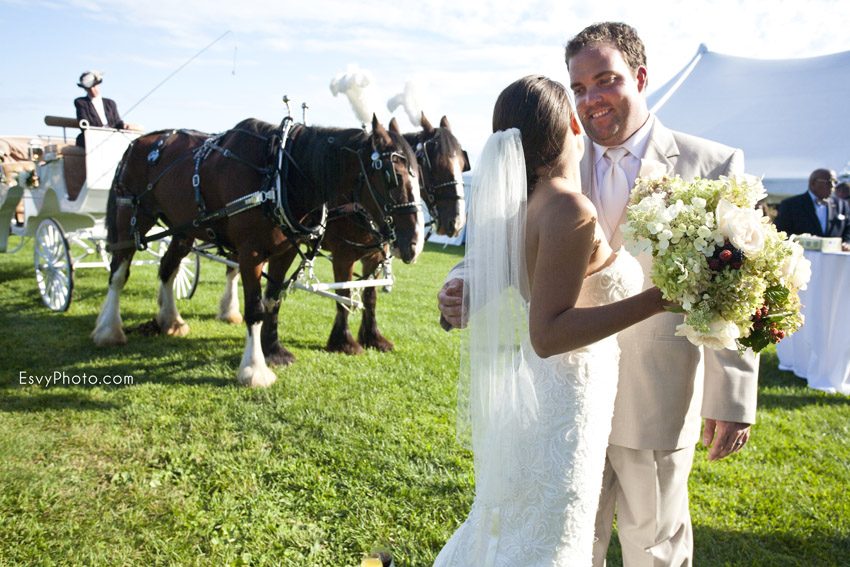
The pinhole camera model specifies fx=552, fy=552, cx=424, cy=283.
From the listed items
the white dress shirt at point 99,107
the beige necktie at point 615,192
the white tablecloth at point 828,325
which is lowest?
the white tablecloth at point 828,325

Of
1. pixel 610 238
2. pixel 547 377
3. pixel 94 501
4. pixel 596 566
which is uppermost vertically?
pixel 610 238

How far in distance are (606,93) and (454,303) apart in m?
0.95

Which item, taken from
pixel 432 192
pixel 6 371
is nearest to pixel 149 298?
pixel 6 371

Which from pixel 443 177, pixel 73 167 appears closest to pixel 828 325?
pixel 443 177

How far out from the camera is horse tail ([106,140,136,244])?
6.18 metres

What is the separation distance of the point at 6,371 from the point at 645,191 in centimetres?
583

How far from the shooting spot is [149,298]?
8.59m

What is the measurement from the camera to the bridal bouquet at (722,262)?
1414mm

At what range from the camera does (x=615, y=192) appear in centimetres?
210

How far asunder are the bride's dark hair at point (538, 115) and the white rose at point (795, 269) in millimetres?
691

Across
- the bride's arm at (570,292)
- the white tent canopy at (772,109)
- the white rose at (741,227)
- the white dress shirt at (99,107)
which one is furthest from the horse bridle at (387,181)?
the white tent canopy at (772,109)

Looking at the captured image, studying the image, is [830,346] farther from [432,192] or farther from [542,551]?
[542,551]

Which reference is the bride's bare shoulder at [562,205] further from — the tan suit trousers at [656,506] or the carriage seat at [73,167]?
the carriage seat at [73,167]

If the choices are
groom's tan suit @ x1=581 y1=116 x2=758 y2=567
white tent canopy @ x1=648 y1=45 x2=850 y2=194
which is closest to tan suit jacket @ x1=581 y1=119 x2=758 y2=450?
groom's tan suit @ x1=581 y1=116 x2=758 y2=567
